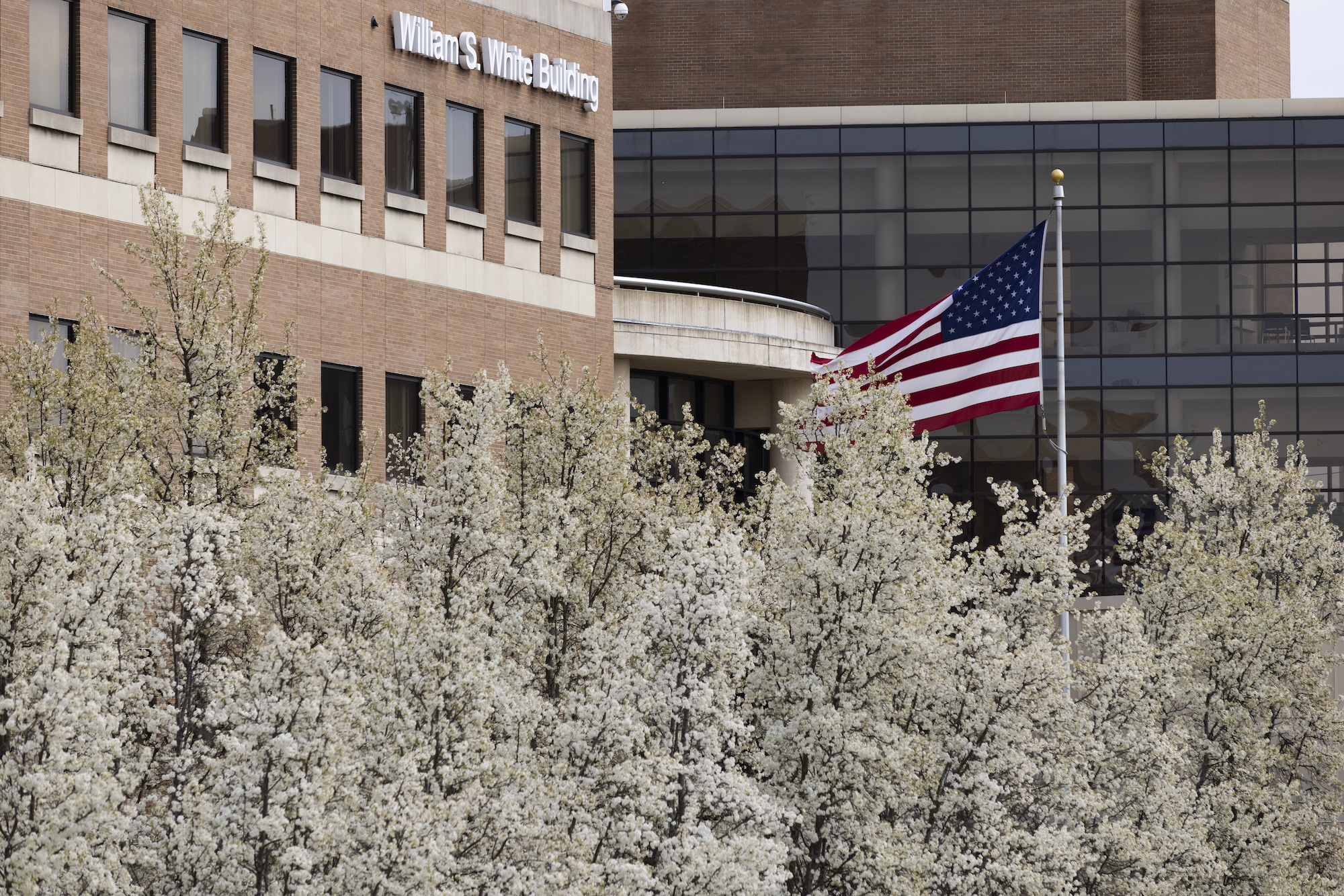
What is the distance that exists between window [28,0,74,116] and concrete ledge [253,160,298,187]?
3.38 m

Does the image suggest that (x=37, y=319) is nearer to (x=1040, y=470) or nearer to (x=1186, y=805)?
(x=1186, y=805)

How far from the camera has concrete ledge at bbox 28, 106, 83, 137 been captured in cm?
2684

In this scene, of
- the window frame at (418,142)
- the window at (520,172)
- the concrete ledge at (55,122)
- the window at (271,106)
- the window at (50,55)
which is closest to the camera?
the concrete ledge at (55,122)

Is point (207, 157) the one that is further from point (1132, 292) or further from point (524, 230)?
point (1132, 292)

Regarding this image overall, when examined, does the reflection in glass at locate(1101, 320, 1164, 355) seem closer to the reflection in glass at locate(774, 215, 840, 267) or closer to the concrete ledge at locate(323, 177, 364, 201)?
the reflection in glass at locate(774, 215, 840, 267)

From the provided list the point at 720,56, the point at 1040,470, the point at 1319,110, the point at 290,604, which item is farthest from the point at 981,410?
the point at 720,56

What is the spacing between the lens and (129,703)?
1884 centimetres

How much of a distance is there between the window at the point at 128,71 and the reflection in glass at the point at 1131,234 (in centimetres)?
3145

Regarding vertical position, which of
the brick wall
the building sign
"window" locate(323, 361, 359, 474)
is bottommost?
"window" locate(323, 361, 359, 474)

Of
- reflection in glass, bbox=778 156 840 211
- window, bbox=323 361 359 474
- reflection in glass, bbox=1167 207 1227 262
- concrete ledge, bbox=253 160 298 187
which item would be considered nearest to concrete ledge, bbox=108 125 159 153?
concrete ledge, bbox=253 160 298 187

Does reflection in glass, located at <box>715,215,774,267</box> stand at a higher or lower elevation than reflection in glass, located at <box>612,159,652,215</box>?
lower

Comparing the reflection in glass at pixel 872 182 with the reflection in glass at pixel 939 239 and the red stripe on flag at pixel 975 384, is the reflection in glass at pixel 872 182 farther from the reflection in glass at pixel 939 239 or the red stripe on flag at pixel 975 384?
the red stripe on flag at pixel 975 384

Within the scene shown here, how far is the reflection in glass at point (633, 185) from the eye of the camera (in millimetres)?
52938

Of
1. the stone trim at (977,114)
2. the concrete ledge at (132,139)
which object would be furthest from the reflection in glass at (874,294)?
the concrete ledge at (132,139)
